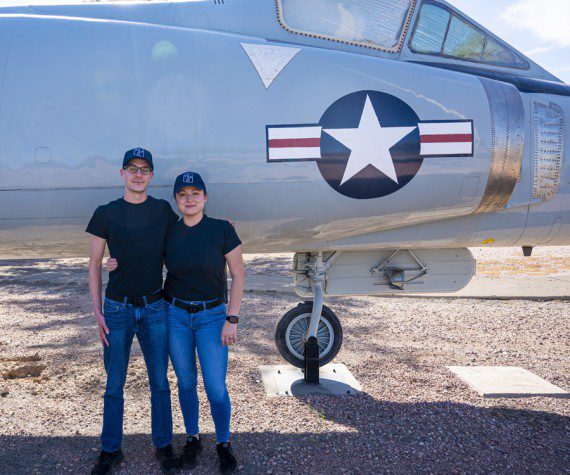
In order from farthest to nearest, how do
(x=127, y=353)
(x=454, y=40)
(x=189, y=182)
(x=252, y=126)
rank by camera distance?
1. (x=454, y=40)
2. (x=252, y=126)
3. (x=127, y=353)
4. (x=189, y=182)

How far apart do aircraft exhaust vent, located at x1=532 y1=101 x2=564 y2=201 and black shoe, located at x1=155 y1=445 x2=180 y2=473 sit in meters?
3.48

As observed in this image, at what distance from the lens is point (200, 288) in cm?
296

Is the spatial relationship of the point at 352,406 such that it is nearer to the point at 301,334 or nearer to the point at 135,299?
the point at 301,334

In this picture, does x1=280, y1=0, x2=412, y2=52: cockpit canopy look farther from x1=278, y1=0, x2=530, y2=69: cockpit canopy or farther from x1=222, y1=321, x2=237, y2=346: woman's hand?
x1=222, y1=321, x2=237, y2=346: woman's hand

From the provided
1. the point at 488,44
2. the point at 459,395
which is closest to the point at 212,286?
the point at 459,395

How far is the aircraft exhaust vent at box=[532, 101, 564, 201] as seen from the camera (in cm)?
379

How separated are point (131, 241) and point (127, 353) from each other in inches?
29.7

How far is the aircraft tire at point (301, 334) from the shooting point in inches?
185

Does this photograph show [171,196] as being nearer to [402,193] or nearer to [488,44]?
[402,193]

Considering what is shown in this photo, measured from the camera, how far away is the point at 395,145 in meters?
3.55

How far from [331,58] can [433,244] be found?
72.7 inches

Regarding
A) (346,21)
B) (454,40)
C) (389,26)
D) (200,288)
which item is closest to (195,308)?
(200,288)

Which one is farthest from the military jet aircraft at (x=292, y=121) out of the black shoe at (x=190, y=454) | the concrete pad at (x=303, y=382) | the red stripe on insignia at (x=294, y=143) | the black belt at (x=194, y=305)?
the black shoe at (x=190, y=454)

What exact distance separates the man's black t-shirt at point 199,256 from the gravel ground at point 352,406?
4.14 ft
